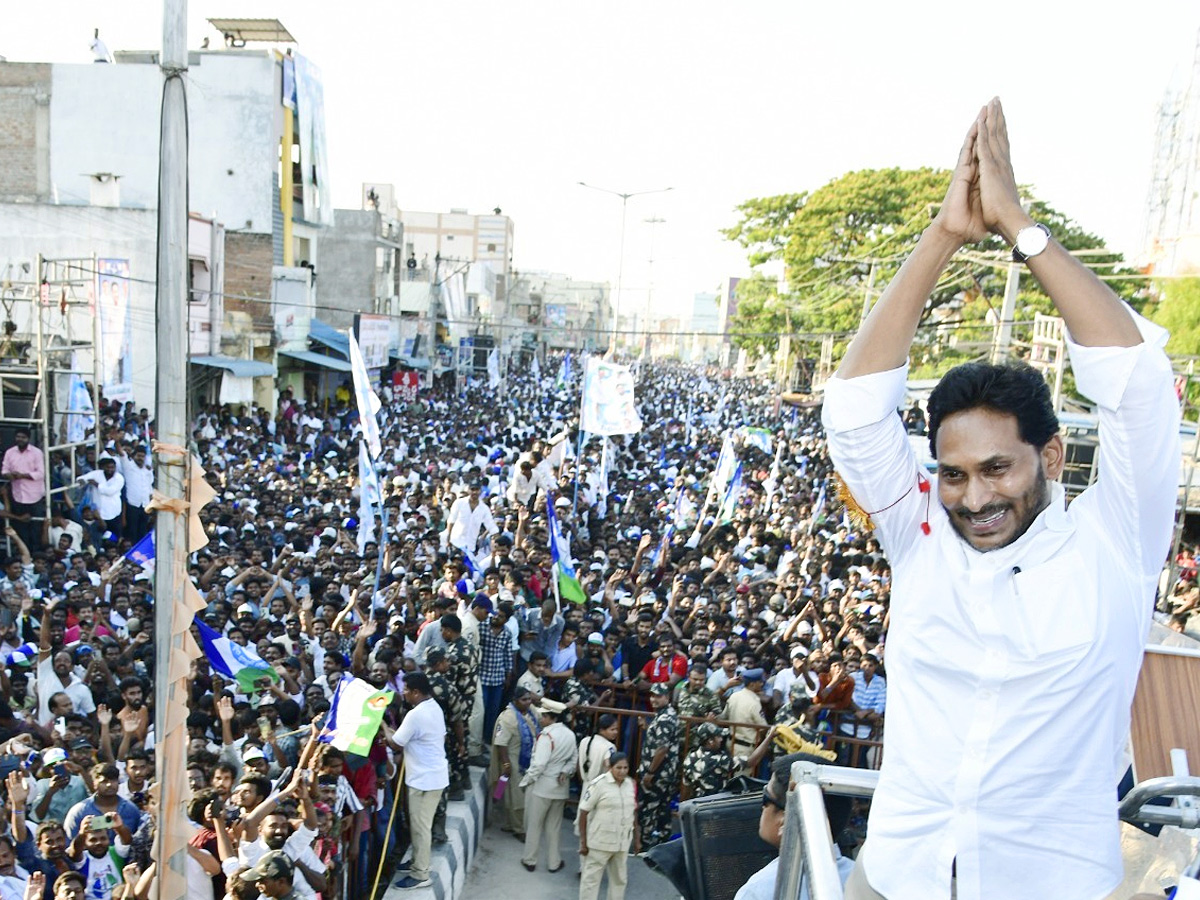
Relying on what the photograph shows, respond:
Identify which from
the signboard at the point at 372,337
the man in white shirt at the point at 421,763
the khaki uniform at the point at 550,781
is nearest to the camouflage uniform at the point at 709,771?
the khaki uniform at the point at 550,781

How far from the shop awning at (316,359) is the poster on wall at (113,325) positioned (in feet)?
35.1

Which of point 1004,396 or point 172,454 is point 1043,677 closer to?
point 1004,396

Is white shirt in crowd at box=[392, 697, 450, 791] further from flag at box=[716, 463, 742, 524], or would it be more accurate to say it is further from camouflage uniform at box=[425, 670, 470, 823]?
flag at box=[716, 463, 742, 524]

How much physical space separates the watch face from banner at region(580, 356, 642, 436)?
1318cm

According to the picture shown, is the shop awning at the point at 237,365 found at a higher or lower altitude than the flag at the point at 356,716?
higher

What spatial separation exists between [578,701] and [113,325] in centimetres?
1112

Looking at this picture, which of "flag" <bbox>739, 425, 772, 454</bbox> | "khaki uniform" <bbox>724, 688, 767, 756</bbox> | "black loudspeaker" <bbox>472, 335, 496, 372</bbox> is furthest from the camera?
"black loudspeaker" <bbox>472, 335, 496, 372</bbox>

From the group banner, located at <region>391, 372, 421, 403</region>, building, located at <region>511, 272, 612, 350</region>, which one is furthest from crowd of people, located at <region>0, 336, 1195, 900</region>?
building, located at <region>511, 272, 612, 350</region>

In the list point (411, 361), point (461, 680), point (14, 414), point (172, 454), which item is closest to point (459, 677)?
point (461, 680)

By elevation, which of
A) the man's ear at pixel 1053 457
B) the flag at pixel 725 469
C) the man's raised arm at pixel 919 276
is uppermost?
the man's raised arm at pixel 919 276

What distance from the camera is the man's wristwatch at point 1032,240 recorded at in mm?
1563

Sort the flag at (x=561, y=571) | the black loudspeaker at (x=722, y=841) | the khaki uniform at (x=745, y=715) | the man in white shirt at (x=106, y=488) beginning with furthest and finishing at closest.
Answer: the man in white shirt at (x=106, y=488)
the flag at (x=561, y=571)
the khaki uniform at (x=745, y=715)
the black loudspeaker at (x=722, y=841)

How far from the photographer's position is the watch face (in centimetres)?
156

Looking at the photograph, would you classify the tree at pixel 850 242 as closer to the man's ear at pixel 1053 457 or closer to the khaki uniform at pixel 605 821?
the khaki uniform at pixel 605 821
